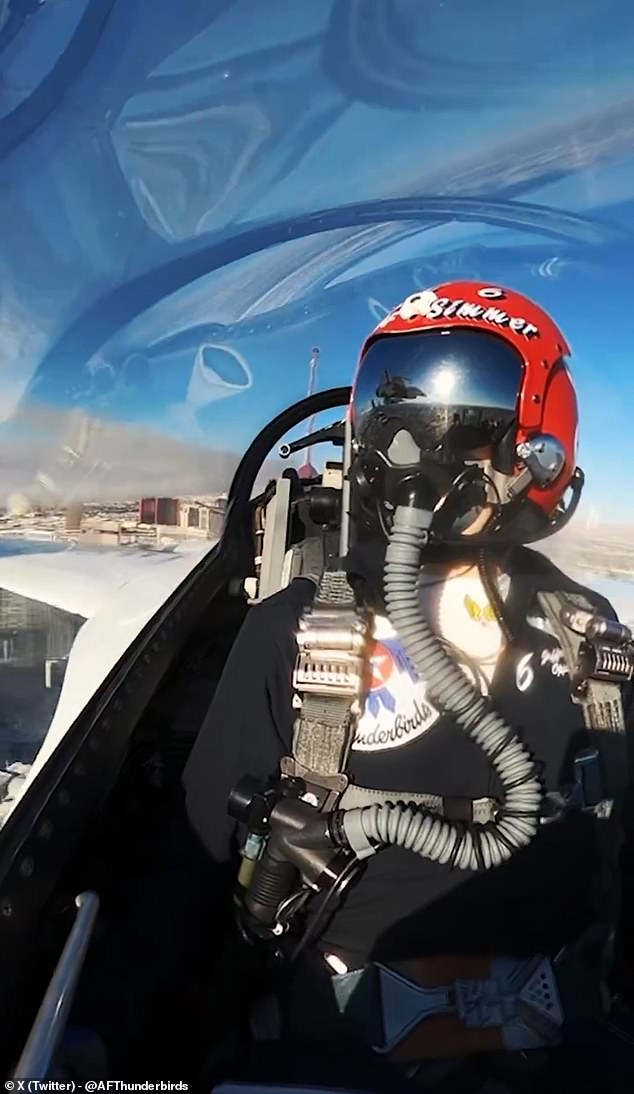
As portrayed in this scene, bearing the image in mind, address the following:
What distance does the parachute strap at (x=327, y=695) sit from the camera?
1060 millimetres

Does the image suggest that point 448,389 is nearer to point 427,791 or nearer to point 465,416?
point 465,416

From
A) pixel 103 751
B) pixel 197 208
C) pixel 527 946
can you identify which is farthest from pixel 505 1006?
pixel 197 208

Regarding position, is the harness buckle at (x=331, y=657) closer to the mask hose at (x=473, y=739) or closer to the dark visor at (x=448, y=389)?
the mask hose at (x=473, y=739)

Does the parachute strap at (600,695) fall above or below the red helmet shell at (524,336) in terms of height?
below

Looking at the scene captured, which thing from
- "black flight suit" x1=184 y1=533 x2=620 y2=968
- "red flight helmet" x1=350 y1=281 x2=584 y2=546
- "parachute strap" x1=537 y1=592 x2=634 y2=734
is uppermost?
"red flight helmet" x1=350 y1=281 x2=584 y2=546

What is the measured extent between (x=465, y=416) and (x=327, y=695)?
1.58 feet

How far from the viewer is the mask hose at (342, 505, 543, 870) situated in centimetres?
102

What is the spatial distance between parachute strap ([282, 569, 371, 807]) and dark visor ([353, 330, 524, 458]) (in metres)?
0.32

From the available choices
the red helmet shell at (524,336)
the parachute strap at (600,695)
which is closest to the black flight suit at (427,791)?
the parachute strap at (600,695)

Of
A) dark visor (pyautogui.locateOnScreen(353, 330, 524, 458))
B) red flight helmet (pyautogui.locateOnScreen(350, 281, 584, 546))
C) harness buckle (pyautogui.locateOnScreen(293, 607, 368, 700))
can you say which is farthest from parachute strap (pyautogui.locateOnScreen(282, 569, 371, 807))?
dark visor (pyautogui.locateOnScreen(353, 330, 524, 458))

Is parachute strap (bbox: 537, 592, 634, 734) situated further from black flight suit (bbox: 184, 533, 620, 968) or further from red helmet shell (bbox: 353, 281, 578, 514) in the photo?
red helmet shell (bbox: 353, 281, 578, 514)

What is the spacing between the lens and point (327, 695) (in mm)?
1069

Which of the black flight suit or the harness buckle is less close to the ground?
the harness buckle

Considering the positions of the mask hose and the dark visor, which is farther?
the dark visor
